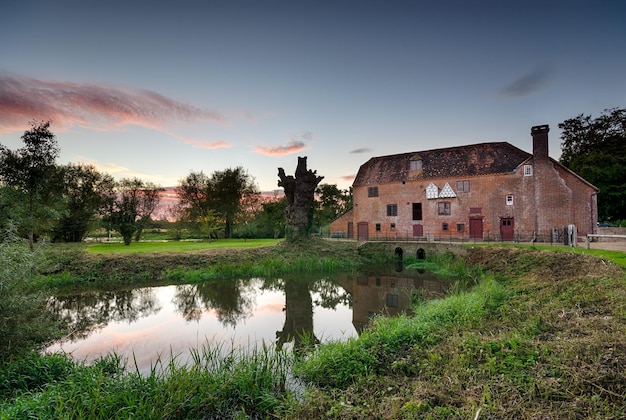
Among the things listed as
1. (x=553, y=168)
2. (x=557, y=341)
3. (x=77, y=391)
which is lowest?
(x=77, y=391)

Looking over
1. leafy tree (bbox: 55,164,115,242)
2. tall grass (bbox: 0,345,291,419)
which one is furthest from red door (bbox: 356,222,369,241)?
leafy tree (bbox: 55,164,115,242)

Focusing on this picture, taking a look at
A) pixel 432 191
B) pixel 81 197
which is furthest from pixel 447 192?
pixel 81 197

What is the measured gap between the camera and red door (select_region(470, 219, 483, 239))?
27922mm

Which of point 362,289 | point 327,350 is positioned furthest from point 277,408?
point 362,289

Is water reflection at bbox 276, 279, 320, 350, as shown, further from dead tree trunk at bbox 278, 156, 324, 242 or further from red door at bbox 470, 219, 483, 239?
red door at bbox 470, 219, 483, 239

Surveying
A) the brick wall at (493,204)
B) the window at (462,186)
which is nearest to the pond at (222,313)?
the brick wall at (493,204)

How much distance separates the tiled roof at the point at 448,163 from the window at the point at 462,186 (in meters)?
0.69

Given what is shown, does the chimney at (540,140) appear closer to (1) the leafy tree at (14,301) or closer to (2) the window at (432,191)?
(2) the window at (432,191)

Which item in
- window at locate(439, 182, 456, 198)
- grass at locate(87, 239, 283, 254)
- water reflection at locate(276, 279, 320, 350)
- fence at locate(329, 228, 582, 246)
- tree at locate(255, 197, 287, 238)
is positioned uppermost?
window at locate(439, 182, 456, 198)

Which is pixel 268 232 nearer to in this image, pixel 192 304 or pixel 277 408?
pixel 192 304

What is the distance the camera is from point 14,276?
6199 millimetres

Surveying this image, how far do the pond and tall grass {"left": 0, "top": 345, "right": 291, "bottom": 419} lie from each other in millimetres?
1565

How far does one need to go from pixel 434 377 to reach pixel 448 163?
29041 mm

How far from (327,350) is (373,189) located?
2791 centimetres
